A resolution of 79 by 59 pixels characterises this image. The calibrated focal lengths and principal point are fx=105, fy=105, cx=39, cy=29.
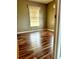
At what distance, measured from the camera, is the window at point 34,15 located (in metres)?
7.50

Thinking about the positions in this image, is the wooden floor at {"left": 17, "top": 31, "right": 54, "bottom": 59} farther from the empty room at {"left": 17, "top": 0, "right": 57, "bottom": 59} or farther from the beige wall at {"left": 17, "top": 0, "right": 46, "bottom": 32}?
the beige wall at {"left": 17, "top": 0, "right": 46, "bottom": 32}

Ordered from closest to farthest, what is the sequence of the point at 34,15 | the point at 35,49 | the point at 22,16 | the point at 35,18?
the point at 35,49 < the point at 22,16 < the point at 34,15 < the point at 35,18

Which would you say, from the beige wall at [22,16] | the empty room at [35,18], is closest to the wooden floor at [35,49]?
the empty room at [35,18]

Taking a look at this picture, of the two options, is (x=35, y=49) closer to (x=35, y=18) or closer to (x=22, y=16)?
(x=22, y=16)

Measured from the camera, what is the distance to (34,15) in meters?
7.73

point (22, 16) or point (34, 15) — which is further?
point (34, 15)

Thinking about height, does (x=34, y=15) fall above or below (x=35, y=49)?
above

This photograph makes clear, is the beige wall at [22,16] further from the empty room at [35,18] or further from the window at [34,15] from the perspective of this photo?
the window at [34,15]

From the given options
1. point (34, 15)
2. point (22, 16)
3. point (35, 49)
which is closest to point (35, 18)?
point (34, 15)

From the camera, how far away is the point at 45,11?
28.7 ft
